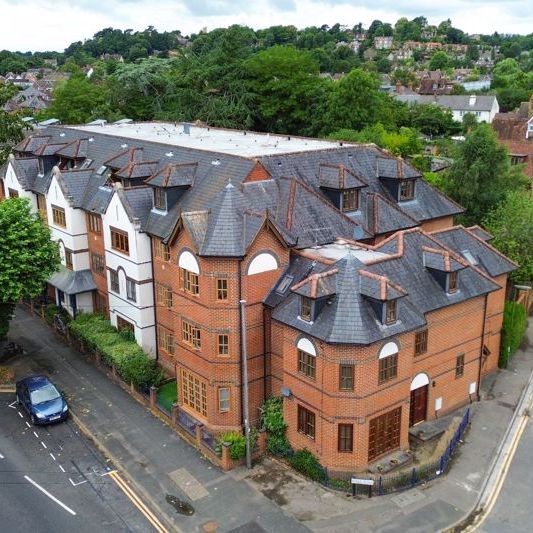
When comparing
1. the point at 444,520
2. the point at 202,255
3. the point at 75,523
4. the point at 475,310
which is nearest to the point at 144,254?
the point at 202,255

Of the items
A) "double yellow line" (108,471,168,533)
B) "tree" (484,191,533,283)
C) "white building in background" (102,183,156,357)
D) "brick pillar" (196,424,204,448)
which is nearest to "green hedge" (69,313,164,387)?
"white building in background" (102,183,156,357)

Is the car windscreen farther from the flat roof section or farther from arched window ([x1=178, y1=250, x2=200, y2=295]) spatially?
the flat roof section

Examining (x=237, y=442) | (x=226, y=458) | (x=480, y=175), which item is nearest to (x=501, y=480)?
(x=237, y=442)

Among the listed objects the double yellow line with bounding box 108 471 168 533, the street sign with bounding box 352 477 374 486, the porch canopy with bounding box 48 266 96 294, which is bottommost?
the double yellow line with bounding box 108 471 168 533

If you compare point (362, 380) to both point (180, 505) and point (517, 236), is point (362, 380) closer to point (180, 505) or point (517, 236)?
point (180, 505)

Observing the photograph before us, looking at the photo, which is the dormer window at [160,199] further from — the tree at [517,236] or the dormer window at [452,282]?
the tree at [517,236]

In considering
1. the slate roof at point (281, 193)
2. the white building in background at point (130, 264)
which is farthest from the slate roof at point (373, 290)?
the white building in background at point (130, 264)
